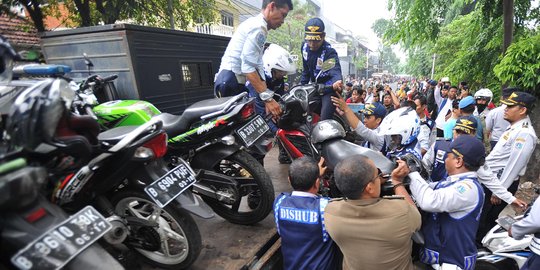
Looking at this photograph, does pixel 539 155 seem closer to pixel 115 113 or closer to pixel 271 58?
pixel 271 58

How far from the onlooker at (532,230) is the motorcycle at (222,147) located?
1773 mm

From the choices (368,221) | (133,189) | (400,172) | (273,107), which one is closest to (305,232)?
(368,221)

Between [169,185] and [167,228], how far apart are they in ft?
1.11

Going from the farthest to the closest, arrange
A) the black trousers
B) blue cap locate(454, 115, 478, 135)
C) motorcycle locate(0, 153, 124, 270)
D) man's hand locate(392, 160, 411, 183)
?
the black trousers → blue cap locate(454, 115, 478, 135) → man's hand locate(392, 160, 411, 183) → motorcycle locate(0, 153, 124, 270)

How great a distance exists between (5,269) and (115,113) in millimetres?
1752

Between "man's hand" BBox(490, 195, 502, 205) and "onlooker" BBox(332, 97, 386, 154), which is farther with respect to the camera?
"onlooker" BBox(332, 97, 386, 154)

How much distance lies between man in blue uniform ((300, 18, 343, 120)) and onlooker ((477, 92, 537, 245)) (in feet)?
5.97

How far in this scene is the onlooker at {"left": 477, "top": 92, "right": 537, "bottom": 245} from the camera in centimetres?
286

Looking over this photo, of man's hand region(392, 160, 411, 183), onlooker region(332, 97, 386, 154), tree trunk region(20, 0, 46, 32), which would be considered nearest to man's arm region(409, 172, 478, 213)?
man's hand region(392, 160, 411, 183)

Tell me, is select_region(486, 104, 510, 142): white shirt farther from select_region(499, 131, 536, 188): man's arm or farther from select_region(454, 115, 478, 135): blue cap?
select_region(454, 115, 478, 135): blue cap

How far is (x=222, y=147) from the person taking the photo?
2.41m

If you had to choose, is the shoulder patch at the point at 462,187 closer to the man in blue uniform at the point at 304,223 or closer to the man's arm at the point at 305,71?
the man in blue uniform at the point at 304,223

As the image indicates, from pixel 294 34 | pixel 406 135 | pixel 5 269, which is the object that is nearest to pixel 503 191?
pixel 406 135

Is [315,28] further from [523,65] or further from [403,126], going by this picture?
[523,65]
